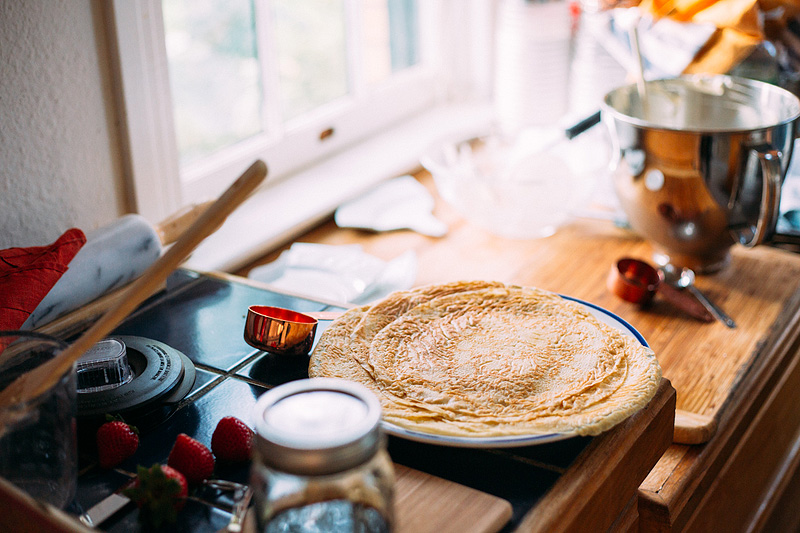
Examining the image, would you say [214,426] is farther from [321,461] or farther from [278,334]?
[321,461]

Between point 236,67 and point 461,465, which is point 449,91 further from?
point 461,465

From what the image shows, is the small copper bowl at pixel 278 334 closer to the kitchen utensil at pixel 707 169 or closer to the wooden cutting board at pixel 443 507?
the wooden cutting board at pixel 443 507

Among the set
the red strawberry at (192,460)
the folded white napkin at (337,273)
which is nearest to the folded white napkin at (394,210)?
the folded white napkin at (337,273)

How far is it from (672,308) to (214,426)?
2.48ft

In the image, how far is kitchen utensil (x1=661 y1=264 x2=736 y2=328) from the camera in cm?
116

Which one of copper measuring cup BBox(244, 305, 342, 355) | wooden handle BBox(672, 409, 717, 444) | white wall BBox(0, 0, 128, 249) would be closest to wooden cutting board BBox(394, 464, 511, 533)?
copper measuring cup BBox(244, 305, 342, 355)

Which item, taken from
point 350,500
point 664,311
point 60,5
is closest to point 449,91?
point 664,311

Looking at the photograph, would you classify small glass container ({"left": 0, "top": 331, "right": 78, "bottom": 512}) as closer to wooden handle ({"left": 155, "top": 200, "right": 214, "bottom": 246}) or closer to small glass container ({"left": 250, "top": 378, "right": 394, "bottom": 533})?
small glass container ({"left": 250, "top": 378, "right": 394, "bottom": 533})

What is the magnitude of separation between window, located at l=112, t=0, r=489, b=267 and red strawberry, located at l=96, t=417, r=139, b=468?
0.55 meters

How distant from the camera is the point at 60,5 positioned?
990 millimetres

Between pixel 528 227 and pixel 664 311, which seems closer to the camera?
pixel 664 311

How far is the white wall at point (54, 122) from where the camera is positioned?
96 cm

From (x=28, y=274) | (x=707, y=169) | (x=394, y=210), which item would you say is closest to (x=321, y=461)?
(x=28, y=274)

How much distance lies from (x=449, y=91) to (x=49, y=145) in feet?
4.33
